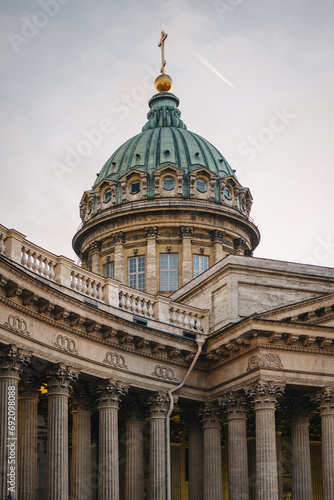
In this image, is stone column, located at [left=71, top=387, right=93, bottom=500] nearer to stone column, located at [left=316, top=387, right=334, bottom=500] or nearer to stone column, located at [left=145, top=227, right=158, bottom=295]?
stone column, located at [left=316, top=387, right=334, bottom=500]

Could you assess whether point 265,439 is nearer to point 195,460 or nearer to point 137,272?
point 195,460

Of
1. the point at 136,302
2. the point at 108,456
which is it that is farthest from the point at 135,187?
the point at 108,456

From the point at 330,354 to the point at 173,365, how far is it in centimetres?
589

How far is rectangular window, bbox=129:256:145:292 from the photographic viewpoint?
51.8 metres

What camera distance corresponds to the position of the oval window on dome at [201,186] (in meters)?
54.8

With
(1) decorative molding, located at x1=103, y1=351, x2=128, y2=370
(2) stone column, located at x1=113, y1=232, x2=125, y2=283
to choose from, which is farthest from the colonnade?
(2) stone column, located at x1=113, y1=232, x2=125, y2=283


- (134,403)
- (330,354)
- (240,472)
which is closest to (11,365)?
(134,403)

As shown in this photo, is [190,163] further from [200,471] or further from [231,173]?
[200,471]

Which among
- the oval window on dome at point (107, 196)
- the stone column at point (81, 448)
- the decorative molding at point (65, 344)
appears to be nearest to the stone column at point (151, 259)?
the oval window on dome at point (107, 196)

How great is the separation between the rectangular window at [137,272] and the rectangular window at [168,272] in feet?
3.90

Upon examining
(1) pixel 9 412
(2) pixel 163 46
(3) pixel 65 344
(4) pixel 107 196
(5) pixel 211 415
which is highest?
(2) pixel 163 46

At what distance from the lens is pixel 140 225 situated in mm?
52750

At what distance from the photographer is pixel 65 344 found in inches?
1072

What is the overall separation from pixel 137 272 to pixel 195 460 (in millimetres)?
20274
